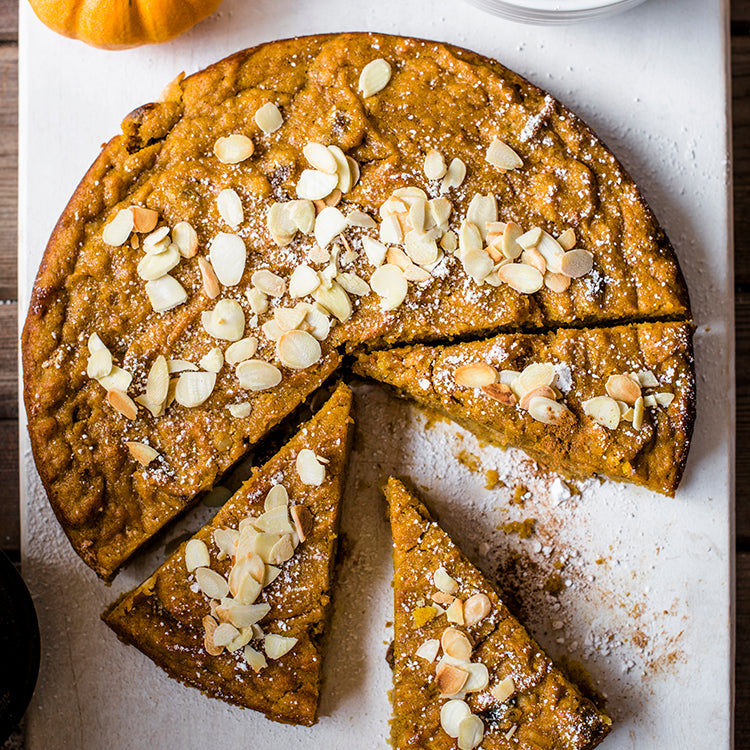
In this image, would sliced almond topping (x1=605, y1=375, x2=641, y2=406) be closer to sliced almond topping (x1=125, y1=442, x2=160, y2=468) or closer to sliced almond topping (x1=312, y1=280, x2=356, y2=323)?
sliced almond topping (x1=312, y1=280, x2=356, y2=323)

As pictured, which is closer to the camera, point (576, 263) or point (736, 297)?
point (576, 263)

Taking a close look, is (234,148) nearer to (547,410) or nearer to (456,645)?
(547,410)

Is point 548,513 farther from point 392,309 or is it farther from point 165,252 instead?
point 165,252

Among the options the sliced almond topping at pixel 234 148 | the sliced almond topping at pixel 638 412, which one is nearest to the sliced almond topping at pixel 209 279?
the sliced almond topping at pixel 234 148

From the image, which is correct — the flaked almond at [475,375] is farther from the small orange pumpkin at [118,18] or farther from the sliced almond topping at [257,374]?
the small orange pumpkin at [118,18]

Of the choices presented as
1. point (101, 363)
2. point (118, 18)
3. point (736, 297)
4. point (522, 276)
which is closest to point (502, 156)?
point (522, 276)

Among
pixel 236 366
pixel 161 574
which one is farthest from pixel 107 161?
pixel 161 574
